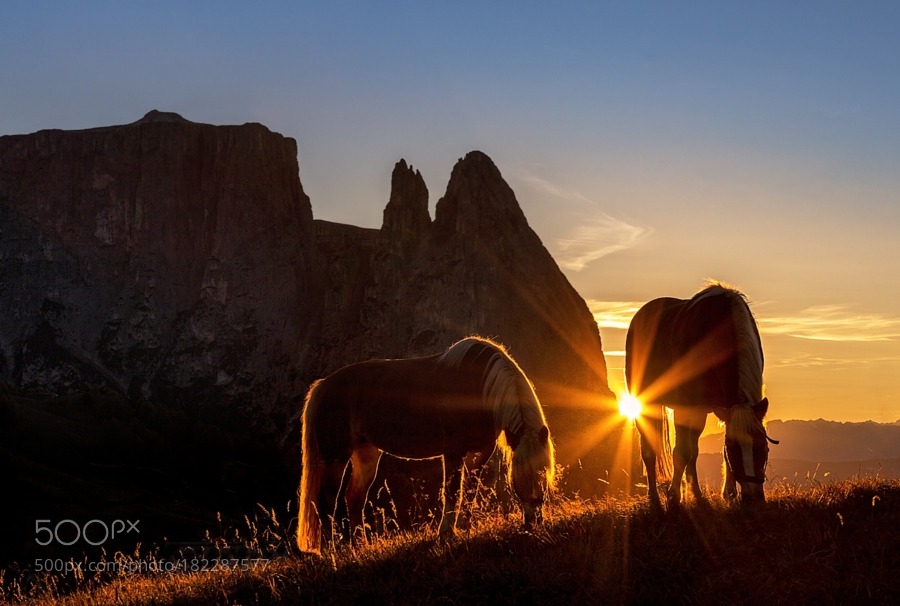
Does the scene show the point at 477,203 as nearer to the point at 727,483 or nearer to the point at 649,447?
the point at 649,447

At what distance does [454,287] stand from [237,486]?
34.8m

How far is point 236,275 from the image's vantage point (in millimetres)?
129500

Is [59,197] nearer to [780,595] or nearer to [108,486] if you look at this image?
[108,486]

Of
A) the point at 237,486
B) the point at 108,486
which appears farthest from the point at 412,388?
the point at 237,486

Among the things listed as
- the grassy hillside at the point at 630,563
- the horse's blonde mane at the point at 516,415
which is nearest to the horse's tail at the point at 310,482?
the grassy hillside at the point at 630,563

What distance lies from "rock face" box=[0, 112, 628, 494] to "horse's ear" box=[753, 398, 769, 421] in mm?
92170

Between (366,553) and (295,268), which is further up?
(295,268)

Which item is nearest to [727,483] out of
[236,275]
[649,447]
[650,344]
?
[649,447]

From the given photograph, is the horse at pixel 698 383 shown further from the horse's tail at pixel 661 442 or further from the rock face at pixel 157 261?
the rock face at pixel 157 261

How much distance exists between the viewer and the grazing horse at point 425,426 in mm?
9906

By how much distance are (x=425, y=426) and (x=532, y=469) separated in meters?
1.99

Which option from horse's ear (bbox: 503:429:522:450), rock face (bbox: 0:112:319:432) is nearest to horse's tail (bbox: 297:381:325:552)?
horse's ear (bbox: 503:429:522:450)

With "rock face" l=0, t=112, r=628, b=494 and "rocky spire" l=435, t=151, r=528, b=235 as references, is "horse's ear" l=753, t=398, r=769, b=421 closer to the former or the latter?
"rock face" l=0, t=112, r=628, b=494

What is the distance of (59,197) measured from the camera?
437ft
